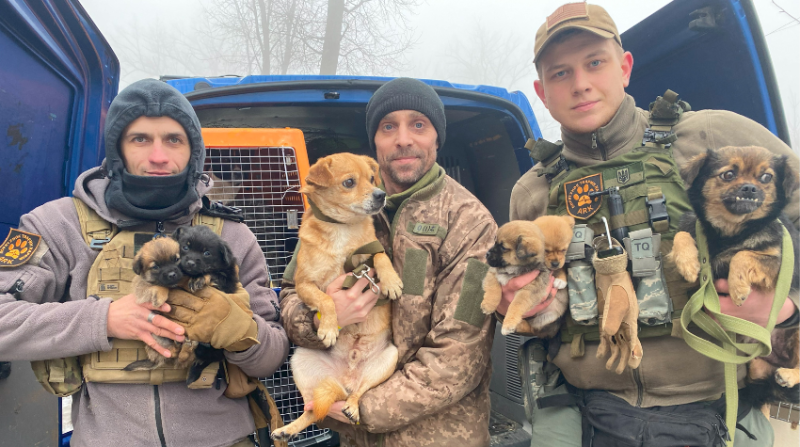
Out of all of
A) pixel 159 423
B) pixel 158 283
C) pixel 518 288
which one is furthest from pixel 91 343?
pixel 518 288

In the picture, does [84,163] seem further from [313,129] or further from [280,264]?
[313,129]

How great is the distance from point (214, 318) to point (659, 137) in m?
2.35

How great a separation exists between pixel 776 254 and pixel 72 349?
10.1 ft

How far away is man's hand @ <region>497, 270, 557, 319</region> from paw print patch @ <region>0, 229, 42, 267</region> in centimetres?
225

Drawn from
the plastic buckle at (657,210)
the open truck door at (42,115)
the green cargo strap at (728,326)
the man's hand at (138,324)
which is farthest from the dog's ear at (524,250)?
the open truck door at (42,115)

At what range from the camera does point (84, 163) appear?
3.42 meters

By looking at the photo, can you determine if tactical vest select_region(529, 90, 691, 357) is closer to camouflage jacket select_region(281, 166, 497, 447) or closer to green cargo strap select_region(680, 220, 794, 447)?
green cargo strap select_region(680, 220, 794, 447)

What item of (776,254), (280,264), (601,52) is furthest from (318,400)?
(601,52)

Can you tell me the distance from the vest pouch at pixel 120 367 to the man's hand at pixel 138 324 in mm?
65

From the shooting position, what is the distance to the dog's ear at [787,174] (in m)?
1.74

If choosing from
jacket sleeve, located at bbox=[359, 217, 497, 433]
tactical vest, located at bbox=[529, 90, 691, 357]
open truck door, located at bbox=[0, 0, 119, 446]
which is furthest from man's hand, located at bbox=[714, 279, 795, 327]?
open truck door, located at bbox=[0, 0, 119, 446]

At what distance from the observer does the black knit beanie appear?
2559mm

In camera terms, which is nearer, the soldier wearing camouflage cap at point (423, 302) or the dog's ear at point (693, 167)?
the dog's ear at point (693, 167)

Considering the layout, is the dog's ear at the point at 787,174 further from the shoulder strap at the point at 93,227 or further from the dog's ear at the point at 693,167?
the shoulder strap at the point at 93,227
